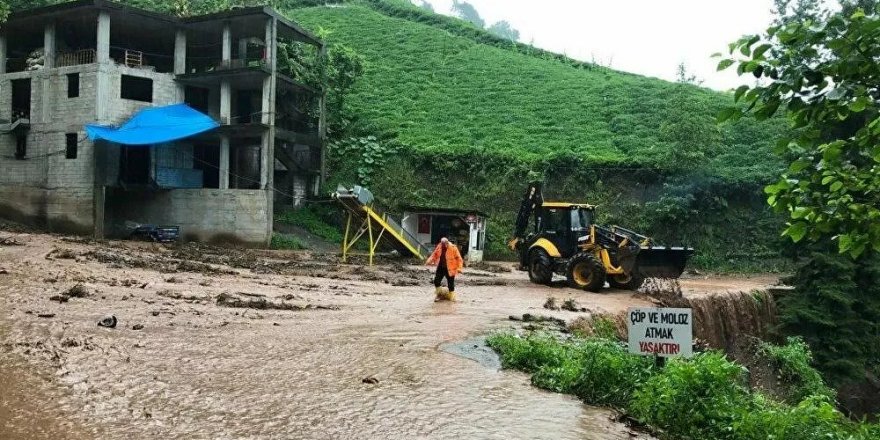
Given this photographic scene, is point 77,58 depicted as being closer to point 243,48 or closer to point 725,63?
point 243,48

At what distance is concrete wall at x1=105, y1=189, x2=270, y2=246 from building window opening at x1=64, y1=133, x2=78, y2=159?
235 centimetres

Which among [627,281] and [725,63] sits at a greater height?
[725,63]

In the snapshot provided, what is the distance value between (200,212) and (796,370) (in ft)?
83.7

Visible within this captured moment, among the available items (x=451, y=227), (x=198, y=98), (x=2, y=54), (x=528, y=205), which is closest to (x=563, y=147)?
(x=451, y=227)

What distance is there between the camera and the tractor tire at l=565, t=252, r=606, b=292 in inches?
715

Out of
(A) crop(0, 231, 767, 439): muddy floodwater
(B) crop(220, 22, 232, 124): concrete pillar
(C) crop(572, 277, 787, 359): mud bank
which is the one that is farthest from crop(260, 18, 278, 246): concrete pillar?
(C) crop(572, 277, 787, 359): mud bank

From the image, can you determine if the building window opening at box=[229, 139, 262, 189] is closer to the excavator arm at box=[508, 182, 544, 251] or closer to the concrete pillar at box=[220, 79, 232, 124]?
the concrete pillar at box=[220, 79, 232, 124]

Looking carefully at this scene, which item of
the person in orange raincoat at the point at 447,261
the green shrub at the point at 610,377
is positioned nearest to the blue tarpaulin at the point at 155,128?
the person in orange raincoat at the point at 447,261

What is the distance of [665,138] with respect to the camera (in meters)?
36.0

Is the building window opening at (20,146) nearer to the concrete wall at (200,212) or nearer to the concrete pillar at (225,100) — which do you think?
the concrete wall at (200,212)

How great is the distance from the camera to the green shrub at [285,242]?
30047 mm

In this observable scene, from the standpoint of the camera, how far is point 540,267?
65.0 ft

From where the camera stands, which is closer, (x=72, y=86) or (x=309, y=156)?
(x=72, y=86)

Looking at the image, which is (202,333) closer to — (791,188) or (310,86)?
(791,188)
